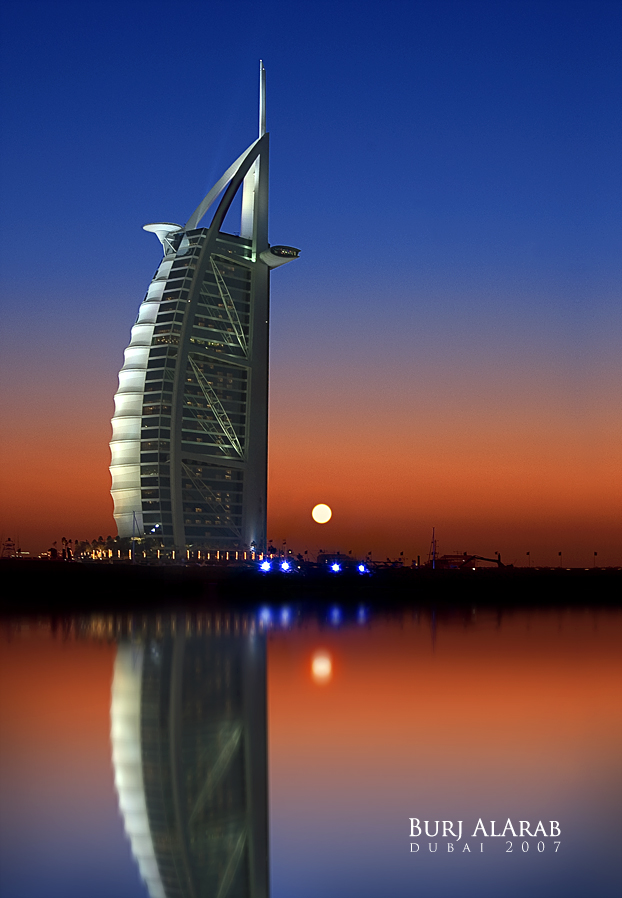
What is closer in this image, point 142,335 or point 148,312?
point 142,335

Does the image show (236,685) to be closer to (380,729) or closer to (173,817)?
(380,729)

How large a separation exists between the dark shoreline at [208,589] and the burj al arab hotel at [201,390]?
36.8 feet

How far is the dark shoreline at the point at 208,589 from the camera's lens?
290 ft

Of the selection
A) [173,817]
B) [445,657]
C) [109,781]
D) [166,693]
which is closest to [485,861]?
[173,817]

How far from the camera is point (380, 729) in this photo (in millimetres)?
24094

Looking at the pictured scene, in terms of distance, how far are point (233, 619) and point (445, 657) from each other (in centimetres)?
2390

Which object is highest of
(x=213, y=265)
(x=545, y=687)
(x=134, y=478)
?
(x=213, y=265)

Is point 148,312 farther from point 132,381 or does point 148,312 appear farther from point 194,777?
point 194,777

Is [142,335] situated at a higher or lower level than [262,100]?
lower

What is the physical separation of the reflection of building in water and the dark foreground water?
0.05 m

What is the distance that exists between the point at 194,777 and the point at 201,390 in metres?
104

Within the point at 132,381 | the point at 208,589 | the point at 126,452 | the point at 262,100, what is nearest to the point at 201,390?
the point at 132,381

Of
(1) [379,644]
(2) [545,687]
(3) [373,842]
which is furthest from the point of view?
(1) [379,644]

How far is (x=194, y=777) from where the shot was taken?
1792 centimetres
